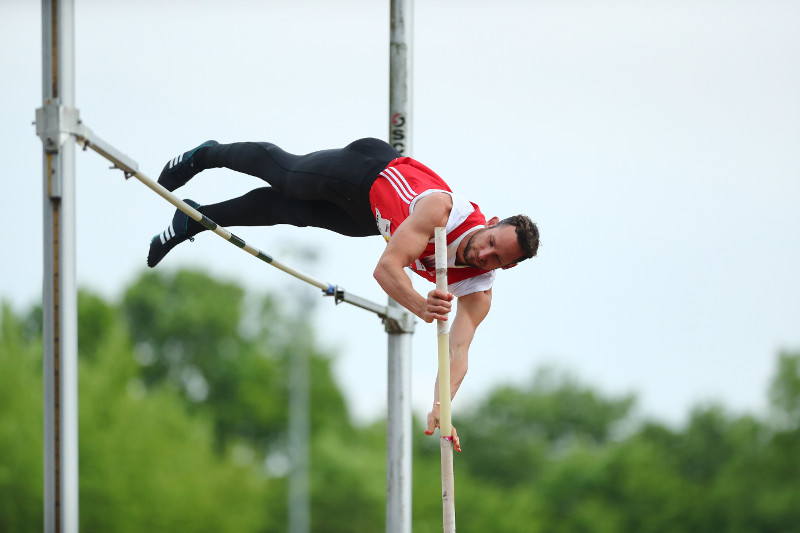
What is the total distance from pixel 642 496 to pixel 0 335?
14.5 meters

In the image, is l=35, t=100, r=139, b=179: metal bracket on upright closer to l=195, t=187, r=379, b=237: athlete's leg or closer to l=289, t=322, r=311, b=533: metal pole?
l=195, t=187, r=379, b=237: athlete's leg

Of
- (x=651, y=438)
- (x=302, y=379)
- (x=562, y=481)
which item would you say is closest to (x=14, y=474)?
(x=302, y=379)

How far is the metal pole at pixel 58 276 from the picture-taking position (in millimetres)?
3557

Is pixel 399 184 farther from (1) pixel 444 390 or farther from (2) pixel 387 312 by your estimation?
(2) pixel 387 312

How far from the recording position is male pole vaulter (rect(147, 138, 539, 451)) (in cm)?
405

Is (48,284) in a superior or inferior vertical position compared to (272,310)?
inferior

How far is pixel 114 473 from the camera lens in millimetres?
20797

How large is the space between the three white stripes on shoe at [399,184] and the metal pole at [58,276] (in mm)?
1194

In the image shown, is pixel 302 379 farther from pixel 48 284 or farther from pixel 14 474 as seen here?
pixel 48 284

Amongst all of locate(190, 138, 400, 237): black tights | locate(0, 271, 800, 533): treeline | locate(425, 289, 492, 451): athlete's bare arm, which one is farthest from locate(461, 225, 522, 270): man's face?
locate(0, 271, 800, 533): treeline

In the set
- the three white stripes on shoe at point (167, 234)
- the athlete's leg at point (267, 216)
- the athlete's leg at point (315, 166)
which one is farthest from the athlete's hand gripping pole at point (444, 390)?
the three white stripes on shoe at point (167, 234)

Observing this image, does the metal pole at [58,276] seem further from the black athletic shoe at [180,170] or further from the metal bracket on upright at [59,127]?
the black athletic shoe at [180,170]

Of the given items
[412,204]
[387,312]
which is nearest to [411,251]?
[412,204]

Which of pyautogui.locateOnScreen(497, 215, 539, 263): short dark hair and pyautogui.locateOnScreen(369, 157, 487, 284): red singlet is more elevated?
pyautogui.locateOnScreen(369, 157, 487, 284): red singlet
